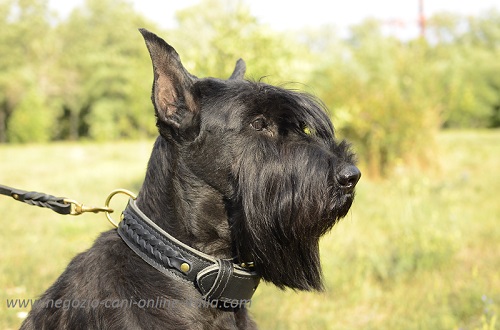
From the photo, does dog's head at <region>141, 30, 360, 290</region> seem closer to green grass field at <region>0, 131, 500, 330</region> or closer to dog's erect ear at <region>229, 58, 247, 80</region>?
dog's erect ear at <region>229, 58, 247, 80</region>

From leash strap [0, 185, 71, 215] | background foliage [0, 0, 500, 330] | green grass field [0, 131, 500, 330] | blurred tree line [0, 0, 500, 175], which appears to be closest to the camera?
leash strap [0, 185, 71, 215]

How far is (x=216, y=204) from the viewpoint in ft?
7.95

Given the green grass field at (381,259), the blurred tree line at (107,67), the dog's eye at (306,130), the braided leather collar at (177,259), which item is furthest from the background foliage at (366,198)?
the blurred tree line at (107,67)

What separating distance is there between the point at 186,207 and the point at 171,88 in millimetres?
587

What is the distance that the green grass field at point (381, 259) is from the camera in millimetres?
4410

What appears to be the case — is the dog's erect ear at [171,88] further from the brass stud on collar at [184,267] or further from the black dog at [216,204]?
the brass stud on collar at [184,267]

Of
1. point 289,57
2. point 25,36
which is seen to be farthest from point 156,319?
point 25,36

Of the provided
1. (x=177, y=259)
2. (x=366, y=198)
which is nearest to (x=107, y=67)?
(x=366, y=198)

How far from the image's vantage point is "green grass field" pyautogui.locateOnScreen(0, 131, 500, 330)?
4.41 m

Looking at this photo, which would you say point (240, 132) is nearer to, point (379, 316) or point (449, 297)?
point (379, 316)

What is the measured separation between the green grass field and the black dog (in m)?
1.24

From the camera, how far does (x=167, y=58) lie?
236cm

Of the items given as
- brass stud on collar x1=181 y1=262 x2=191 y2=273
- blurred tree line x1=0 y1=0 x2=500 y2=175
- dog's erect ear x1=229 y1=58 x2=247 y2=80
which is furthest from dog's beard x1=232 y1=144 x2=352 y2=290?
blurred tree line x1=0 y1=0 x2=500 y2=175

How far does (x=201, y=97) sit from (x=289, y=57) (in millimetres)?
7981
